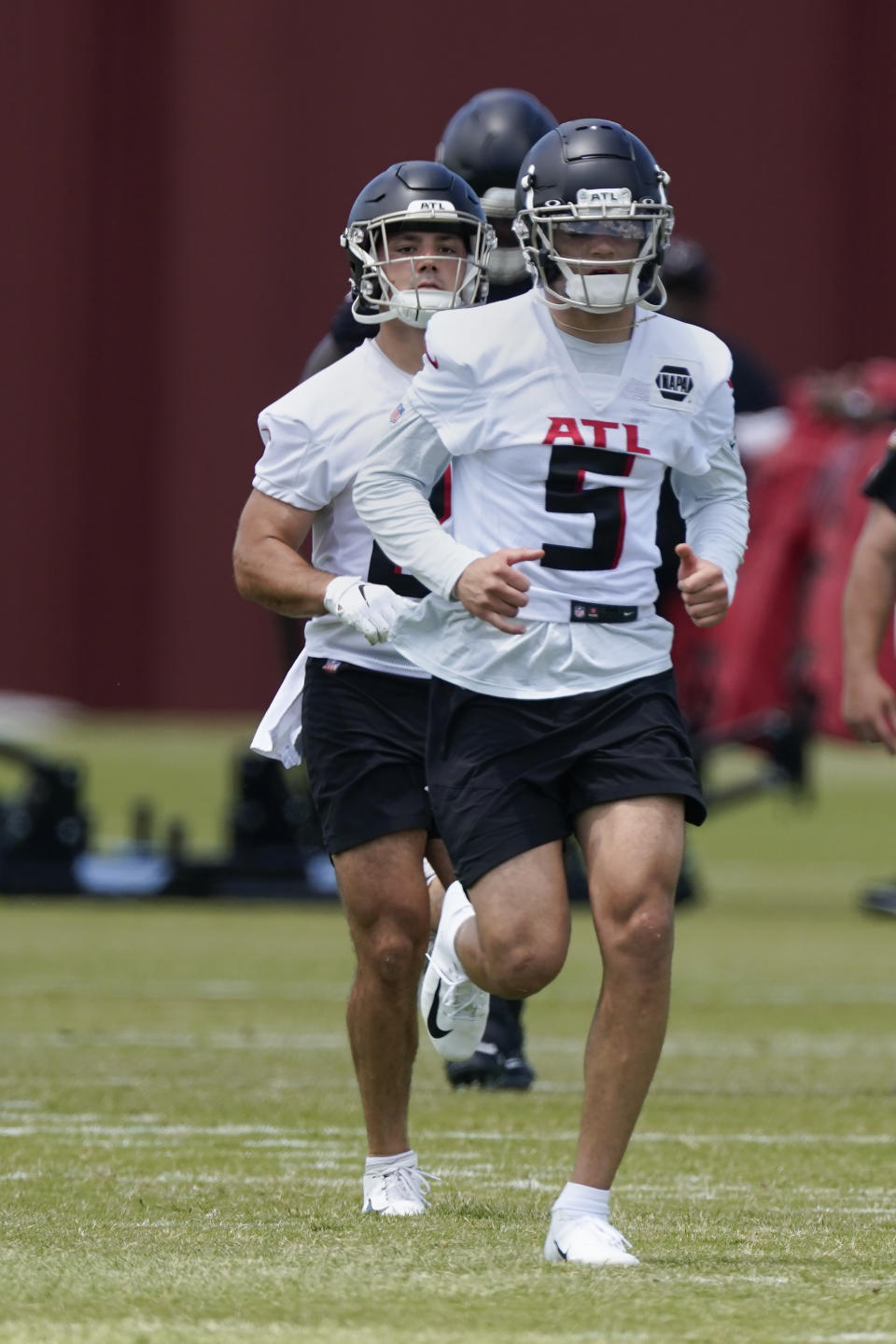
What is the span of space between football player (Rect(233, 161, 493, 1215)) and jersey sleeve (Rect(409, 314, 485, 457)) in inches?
12.3

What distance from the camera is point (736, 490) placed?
4539mm

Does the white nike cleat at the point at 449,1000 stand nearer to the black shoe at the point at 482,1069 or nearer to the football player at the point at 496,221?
the football player at the point at 496,221

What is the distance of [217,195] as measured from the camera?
75.4 ft

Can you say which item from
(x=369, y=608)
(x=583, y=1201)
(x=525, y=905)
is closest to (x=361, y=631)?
(x=369, y=608)

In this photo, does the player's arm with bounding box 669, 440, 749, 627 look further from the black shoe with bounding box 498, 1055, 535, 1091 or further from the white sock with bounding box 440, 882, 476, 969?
the black shoe with bounding box 498, 1055, 535, 1091

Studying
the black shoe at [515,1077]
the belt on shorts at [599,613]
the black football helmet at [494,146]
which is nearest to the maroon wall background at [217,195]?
the black football helmet at [494,146]

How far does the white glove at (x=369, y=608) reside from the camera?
4465mm

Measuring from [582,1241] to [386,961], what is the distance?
2.93 feet

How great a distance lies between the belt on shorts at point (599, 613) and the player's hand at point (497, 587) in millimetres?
147

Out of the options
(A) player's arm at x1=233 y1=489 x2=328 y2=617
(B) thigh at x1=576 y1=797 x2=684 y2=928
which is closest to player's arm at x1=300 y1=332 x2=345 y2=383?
(A) player's arm at x1=233 y1=489 x2=328 y2=617

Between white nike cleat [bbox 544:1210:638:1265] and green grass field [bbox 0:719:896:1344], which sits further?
white nike cleat [bbox 544:1210:638:1265]

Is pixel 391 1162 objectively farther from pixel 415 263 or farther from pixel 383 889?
pixel 415 263

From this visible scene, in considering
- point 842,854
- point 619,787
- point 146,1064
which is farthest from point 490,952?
point 842,854

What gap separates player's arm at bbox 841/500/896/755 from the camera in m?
5.37
